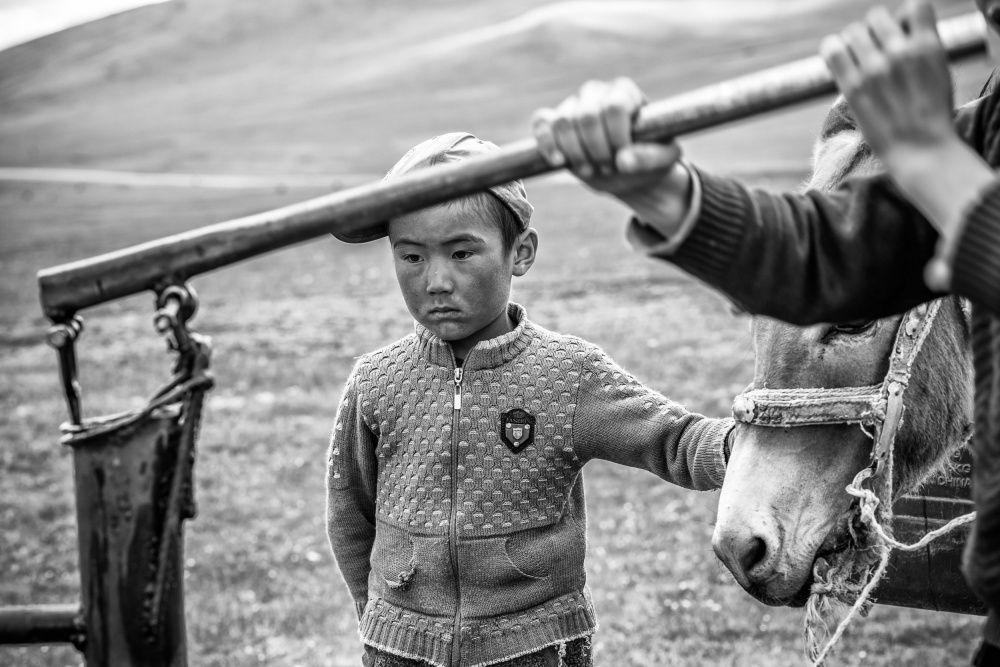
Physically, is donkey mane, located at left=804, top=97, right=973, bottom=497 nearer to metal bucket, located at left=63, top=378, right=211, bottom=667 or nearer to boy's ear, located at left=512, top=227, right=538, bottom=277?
boy's ear, located at left=512, top=227, right=538, bottom=277

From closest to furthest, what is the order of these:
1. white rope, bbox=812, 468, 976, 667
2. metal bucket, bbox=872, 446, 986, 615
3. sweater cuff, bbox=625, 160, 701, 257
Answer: sweater cuff, bbox=625, 160, 701, 257
white rope, bbox=812, 468, 976, 667
metal bucket, bbox=872, 446, 986, 615

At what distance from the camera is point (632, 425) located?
8.64 feet

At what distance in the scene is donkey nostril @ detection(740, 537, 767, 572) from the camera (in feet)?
7.11

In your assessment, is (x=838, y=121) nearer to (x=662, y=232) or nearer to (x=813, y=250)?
(x=813, y=250)

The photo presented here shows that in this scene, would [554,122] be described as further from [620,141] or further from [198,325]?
[198,325]

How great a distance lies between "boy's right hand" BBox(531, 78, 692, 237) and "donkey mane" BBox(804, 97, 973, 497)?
0.87 m

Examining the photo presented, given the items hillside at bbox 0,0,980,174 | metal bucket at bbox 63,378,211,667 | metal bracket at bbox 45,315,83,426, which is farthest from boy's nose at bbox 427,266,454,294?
hillside at bbox 0,0,980,174

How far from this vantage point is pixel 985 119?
1.72 metres

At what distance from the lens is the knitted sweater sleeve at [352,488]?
283 cm

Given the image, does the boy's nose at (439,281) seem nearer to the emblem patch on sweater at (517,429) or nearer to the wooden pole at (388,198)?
the emblem patch on sweater at (517,429)

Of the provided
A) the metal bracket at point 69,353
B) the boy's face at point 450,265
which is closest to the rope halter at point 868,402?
the boy's face at point 450,265

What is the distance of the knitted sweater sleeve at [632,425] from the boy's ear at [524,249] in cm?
31

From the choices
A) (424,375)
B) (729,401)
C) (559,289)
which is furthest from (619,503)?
(559,289)

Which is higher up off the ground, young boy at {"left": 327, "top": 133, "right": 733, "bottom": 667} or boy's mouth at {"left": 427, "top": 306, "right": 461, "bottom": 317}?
boy's mouth at {"left": 427, "top": 306, "right": 461, "bottom": 317}
